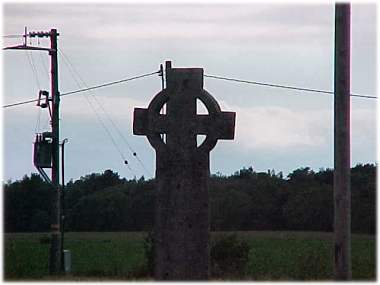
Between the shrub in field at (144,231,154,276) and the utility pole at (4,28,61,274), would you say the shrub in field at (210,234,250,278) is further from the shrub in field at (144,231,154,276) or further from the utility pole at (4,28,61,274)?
the utility pole at (4,28,61,274)

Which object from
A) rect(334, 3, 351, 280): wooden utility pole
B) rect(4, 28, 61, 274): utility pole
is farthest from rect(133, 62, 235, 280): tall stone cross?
rect(4, 28, 61, 274): utility pole

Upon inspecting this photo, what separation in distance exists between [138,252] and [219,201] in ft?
16.5

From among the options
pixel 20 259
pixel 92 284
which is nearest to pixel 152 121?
pixel 92 284

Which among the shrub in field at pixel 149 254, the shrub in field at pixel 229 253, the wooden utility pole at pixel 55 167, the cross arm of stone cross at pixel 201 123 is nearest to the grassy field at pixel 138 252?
the shrub in field at pixel 149 254

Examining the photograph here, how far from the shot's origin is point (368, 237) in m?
25.3

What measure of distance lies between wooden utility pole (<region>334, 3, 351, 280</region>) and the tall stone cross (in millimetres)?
2986

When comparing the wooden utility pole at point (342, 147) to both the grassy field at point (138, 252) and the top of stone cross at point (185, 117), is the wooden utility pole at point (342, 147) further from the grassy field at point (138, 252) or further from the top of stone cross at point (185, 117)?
the grassy field at point (138, 252)

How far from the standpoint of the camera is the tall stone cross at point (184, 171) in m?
16.0

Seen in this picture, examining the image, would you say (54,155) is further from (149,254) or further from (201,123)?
(201,123)

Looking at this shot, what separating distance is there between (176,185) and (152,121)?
105 centimetres

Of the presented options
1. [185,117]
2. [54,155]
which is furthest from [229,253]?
[185,117]

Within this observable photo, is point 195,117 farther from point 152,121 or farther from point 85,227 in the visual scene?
point 85,227

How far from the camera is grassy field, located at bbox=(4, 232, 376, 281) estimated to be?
26.1 meters

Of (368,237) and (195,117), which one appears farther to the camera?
(368,237)
